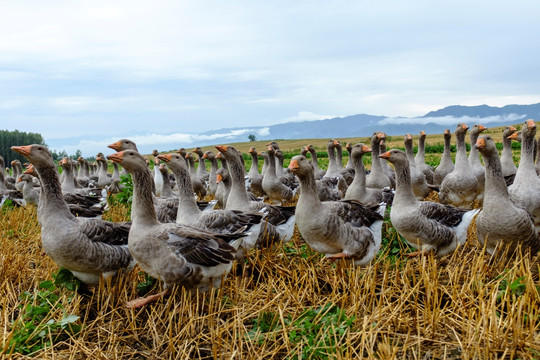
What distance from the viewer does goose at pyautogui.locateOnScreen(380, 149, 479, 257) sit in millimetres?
6656

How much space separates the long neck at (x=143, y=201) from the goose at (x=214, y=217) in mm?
1333

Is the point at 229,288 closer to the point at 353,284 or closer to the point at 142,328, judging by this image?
the point at 142,328

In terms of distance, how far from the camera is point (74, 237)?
5531 mm

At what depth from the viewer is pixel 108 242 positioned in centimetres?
596

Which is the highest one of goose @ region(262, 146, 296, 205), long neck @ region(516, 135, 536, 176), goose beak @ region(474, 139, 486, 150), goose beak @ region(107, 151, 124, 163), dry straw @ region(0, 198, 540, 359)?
goose beak @ region(107, 151, 124, 163)

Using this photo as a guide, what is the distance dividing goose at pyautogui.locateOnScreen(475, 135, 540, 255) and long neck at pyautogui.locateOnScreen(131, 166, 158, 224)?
4492 millimetres

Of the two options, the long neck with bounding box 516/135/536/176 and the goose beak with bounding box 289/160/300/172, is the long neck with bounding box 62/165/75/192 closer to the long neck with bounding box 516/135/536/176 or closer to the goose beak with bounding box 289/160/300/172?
the goose beak with bounding box 289/160/300/172

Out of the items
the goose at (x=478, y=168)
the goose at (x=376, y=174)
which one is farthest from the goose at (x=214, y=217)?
the goose at (x=478, y=168)

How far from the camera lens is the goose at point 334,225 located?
6.26 meters

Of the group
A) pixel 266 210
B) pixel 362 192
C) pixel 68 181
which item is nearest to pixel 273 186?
pixel 362 192

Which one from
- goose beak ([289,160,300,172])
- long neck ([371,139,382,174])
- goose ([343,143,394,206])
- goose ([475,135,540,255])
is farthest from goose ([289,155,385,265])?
long neck ([371,139,382,174])

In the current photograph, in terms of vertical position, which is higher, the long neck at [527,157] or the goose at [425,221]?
the long neck at [527,157]

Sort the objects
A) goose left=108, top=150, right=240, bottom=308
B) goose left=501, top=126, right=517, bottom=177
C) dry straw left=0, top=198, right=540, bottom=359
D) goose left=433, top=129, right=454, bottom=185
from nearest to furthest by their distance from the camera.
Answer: dry straw left=0, top=198, right=540, bottom=359
goose left=108, top=150, right=240, bottom=308
goose left=501, top=126, right=517, bottom=177
goose left=433, top=129, right=454, bottom=185

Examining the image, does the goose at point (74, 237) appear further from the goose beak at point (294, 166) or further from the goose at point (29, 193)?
the goose at point (29, 193)
